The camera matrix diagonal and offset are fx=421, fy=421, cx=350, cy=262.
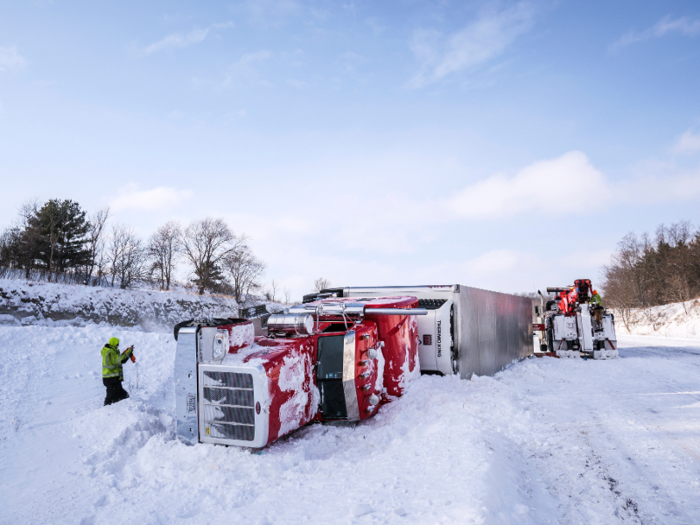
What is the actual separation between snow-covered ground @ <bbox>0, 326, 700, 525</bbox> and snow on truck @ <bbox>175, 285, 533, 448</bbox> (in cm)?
28

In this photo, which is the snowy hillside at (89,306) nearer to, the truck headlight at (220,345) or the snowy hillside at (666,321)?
the truck headlight at (220,345)

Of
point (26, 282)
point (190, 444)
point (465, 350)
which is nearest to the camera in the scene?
point (190, 444)

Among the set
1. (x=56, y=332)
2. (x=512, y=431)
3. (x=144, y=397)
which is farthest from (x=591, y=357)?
(x=56, y=332)

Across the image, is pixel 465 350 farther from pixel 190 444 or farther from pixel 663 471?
pixel 190 444

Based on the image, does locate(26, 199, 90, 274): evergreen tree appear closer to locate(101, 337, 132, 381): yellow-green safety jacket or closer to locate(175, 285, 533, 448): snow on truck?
locate(101, 337, 132, 381): yellow-green safety jacket

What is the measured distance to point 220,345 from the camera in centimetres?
485

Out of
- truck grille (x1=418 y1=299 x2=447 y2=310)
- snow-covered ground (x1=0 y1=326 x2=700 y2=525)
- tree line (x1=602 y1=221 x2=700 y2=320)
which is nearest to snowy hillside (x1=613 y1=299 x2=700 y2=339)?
tree line (x1=602 y1=221 x2=700 y2=320)

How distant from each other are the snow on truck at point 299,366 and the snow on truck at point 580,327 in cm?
876

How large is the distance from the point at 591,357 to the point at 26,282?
2334 cm

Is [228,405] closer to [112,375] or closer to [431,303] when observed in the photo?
[112,375]

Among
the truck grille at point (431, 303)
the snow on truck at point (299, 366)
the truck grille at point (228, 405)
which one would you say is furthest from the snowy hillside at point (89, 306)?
the truck grille at point (431, 303)

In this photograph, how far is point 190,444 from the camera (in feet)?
15.8

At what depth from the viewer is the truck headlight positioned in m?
4.82

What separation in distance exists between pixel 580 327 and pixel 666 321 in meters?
23.6
